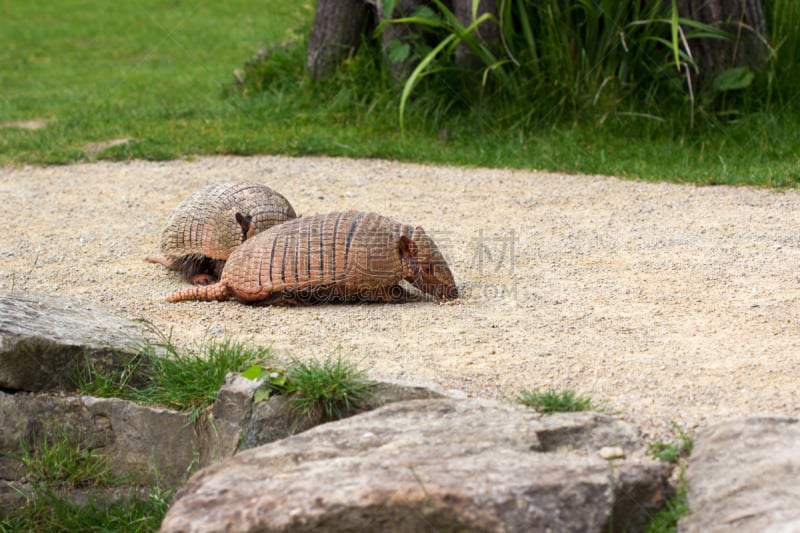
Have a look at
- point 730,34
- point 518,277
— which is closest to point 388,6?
→ point 730,34

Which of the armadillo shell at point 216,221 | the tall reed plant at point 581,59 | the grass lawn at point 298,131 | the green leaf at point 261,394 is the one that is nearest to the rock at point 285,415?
the green leaf at point 261,394

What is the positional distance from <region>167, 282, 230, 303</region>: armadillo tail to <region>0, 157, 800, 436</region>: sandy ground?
4 centimetres

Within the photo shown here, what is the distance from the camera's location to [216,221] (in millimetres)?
4418

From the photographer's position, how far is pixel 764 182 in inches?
224

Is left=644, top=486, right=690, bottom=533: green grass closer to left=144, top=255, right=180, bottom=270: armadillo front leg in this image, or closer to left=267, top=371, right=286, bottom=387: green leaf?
left=267, top=371, right=286, bottom=387: green leaf

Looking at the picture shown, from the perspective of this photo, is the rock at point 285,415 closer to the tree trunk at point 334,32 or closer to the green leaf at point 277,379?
the green leaf at point 277,379

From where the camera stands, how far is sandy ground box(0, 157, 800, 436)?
3.13 metres

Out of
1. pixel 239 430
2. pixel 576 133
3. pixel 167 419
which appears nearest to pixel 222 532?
pixel 239 430

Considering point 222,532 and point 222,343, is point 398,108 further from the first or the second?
point 222,532

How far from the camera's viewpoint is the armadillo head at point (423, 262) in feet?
12.9

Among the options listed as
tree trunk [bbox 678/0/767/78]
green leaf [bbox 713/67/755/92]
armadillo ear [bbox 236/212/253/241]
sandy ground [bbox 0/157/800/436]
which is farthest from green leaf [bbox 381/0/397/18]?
armadillo ear [bbox 236/212/253/241]

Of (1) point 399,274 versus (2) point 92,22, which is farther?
(2) point 92,22

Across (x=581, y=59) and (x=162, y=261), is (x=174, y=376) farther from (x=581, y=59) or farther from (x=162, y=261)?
(x=581, y=59)

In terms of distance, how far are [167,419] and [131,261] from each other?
172 centimetres
